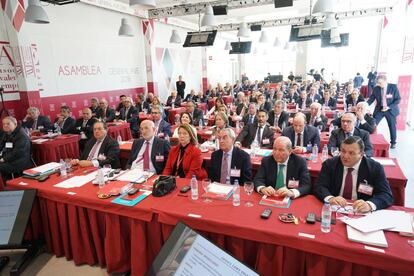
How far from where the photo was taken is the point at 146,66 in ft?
38.1

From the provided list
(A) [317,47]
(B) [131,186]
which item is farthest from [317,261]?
(A) [317,47]

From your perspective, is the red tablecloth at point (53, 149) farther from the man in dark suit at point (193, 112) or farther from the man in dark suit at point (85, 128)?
the man in dark suit at point (193, 112)

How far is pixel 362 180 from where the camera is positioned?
256 centimetres

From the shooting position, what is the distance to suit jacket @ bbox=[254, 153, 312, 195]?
279cm

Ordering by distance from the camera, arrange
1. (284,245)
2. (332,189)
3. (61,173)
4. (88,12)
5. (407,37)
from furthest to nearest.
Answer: (88,12), (407,37), (61,173), (332,189), (284,245)

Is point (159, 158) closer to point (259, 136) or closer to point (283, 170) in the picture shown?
point (283, 170)

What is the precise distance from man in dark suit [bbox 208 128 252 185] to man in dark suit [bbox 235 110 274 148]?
1.37 meters

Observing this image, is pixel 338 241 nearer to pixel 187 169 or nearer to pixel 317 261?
pixel 317 261

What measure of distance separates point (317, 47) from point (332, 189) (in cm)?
1997

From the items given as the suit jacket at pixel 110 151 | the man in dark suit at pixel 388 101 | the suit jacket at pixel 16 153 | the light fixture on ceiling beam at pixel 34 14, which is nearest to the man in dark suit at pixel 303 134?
the suit jacket at pixel 110 151

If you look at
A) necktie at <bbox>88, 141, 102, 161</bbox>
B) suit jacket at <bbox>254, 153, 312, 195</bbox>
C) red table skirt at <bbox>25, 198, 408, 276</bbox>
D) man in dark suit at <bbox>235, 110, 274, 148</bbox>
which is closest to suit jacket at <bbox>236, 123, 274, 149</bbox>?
man in dark suit at <bbox>235, 110, 274, 148</bbox>

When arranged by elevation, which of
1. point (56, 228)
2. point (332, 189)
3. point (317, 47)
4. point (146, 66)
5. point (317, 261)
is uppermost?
point (317, 47)

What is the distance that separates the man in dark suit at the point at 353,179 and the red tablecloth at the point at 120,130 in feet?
16.6

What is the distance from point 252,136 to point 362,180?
2510 mm
